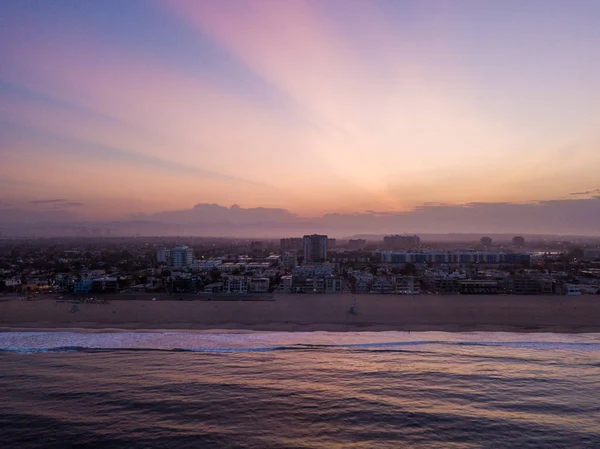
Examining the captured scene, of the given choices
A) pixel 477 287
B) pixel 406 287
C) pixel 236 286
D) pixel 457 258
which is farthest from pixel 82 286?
pixel 457 258

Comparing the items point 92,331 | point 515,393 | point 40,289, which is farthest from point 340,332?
point 40,289

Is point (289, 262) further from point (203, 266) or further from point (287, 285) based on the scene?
point (287, 285)

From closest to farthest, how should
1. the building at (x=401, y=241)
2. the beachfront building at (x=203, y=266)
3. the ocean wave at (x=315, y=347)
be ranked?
the ocean wave at (x=315, y=347) < the beachfront building at (x=203, y=266) < the building at (x=401, y=241)

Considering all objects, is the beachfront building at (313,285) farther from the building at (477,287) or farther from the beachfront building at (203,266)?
the beachfront building at (203,266)

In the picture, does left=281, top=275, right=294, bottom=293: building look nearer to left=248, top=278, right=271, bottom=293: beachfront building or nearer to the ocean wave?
left=248, top=278, right=271, bottom=293: beachfront building

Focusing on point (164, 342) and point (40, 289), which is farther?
point (40, 289)

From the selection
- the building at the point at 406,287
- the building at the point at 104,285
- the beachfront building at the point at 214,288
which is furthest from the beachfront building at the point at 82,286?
the building at the point at 406,287

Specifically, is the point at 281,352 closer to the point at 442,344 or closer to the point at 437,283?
the point at 442,344
